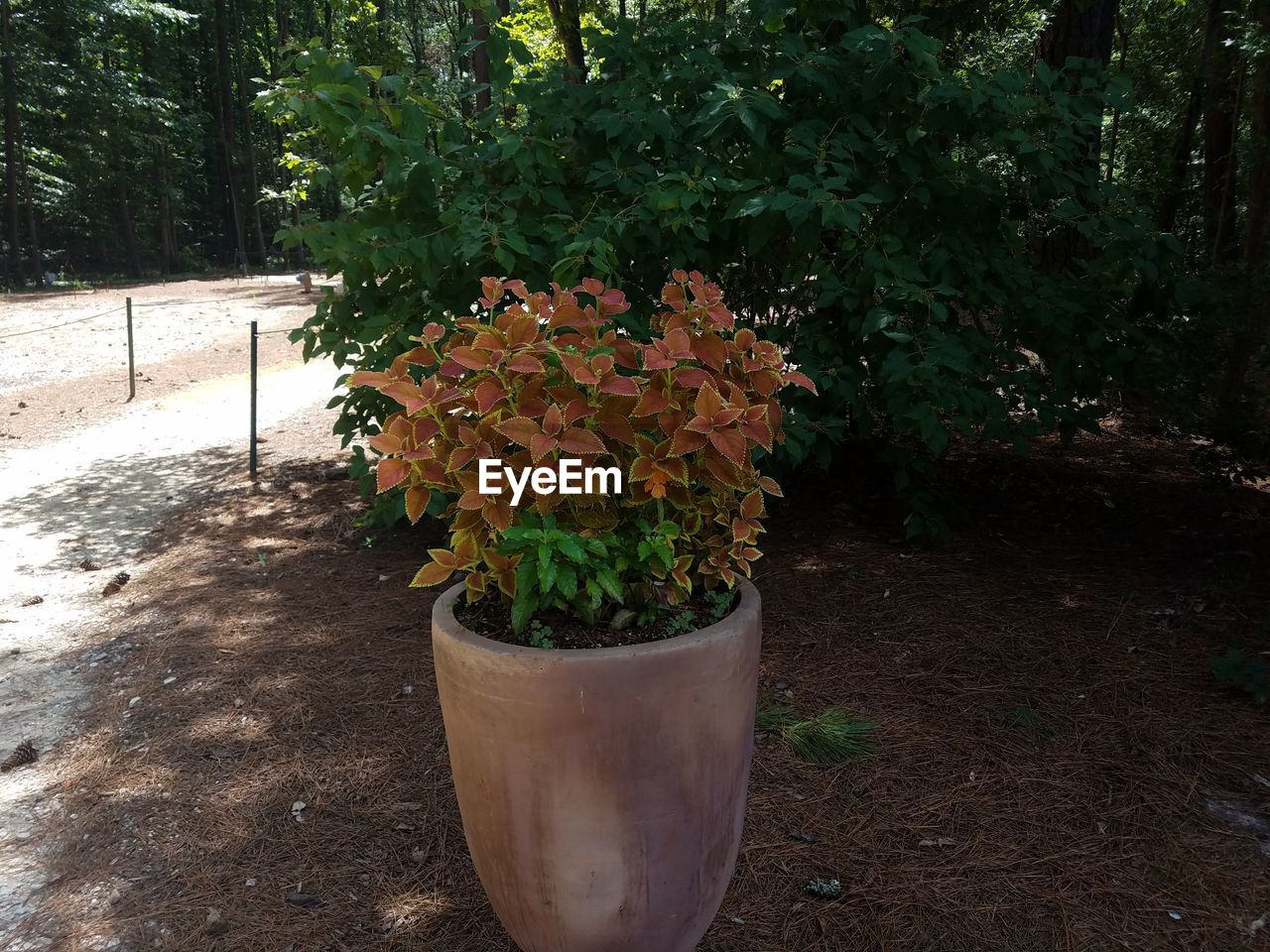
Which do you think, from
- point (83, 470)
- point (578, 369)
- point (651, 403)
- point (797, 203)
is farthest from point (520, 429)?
point (83, 470)

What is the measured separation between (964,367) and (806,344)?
755mm

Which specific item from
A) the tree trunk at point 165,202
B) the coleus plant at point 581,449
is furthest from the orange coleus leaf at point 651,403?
the tree trunk at point 165,202

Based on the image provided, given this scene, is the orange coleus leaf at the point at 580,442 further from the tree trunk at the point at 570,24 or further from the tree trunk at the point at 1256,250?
the tree trunk at the point at 570,24

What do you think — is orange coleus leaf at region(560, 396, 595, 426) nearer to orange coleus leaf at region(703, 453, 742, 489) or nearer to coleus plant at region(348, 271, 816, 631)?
coleus plant at region(348, 271, 816, 631)

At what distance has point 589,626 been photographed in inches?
74.1

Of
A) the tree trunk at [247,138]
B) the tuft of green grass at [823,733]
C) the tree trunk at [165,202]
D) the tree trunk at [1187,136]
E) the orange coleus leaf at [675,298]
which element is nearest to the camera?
the orange coleus leaf at [675,298]

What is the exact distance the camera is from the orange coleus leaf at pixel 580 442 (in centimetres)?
173

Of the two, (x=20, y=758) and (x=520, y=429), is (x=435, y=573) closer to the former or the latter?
(x=520, y=429)

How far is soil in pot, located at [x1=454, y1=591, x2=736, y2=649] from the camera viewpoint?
71.4 inches

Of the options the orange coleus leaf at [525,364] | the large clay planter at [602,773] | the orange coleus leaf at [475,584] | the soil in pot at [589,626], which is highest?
the orange coleus leaf at [525,364]

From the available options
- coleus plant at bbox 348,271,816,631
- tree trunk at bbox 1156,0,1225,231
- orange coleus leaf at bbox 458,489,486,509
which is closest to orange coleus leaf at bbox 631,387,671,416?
coleus plant at bbox 348,271,816,631

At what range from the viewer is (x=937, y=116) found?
368 cm

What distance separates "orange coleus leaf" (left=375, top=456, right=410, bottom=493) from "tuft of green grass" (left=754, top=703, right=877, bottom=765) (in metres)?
1.57

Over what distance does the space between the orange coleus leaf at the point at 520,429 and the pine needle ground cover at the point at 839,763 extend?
4.28 ft
